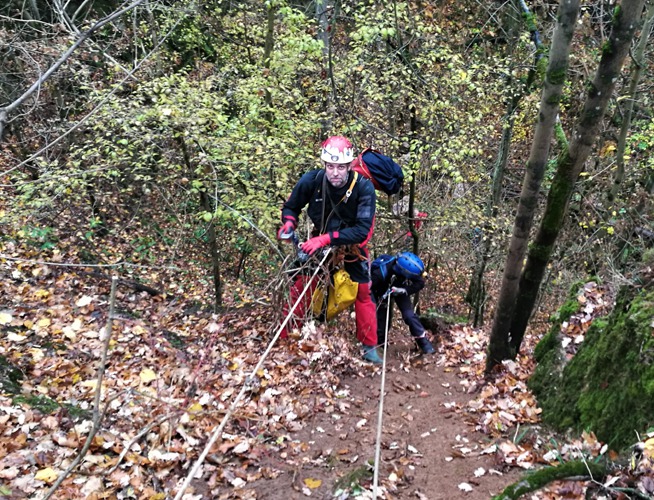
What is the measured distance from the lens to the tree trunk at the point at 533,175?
3.94 meters

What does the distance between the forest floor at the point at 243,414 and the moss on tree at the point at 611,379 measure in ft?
0.65

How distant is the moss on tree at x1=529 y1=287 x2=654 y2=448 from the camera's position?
3367 millimetres

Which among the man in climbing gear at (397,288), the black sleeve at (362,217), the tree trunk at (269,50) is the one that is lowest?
the man in climbing gear at (397,288)

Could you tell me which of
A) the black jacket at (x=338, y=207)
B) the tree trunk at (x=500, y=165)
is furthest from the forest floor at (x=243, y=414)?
the tree trunk at (x=500, y=165)

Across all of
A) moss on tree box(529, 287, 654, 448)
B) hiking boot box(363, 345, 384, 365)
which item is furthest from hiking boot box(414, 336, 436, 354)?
moss on tree box(529, 287, 654, 448)

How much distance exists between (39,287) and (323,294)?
446 centimetres

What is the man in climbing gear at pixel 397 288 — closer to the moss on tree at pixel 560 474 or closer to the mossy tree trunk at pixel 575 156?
the mossy tree trunk at pixel 575 156

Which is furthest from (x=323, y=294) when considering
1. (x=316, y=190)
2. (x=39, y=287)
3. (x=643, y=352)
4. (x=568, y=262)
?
(x=568, y=262)

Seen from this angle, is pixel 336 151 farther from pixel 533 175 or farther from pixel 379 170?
pixel 533 175

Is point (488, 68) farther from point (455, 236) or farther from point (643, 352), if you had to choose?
point (643, 352)

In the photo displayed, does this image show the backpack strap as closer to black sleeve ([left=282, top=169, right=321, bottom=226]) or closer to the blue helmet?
black sleeve ([left=282, top=169, right=321, bottom=226])

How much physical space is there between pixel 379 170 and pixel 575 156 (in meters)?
2.67

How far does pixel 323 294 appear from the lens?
21.7ft

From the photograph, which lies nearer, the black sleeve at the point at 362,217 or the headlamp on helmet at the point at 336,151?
the headlamp on helmet at the point at 336,151
